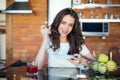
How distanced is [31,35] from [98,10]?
41.6 inches

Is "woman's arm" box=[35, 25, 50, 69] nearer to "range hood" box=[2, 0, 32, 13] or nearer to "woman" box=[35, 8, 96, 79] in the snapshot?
"woman" box=[35, 8, 96, 79]

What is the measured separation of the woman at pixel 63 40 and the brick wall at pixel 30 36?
4.79 ft

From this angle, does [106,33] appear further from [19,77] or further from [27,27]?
[19,77]

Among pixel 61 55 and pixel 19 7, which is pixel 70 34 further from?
pixel 19 7

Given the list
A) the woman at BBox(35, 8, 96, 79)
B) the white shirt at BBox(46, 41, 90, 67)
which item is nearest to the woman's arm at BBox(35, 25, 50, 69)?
the woman at BBox(35, 8, 96, 79)

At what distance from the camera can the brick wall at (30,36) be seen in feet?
12.8

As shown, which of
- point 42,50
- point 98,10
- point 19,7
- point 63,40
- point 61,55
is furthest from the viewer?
point 98,10

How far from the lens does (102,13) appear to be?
388 cm

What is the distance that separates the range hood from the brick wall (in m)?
0.15

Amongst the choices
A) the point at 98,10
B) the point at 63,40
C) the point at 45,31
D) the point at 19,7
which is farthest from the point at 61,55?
the point at 98,10

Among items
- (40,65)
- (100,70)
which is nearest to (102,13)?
(40,65)

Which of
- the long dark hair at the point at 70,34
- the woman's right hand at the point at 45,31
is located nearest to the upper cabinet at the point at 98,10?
the long dark hair at the point at 70,34

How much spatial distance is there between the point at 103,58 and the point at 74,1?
6.64ft

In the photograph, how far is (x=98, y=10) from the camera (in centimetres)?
387
